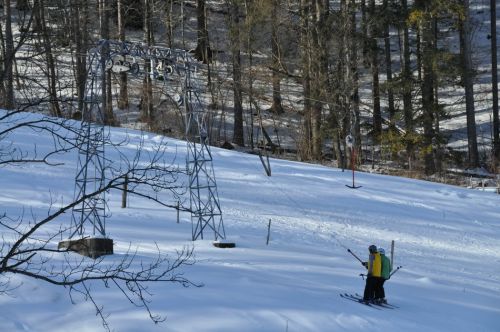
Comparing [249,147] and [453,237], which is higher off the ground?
[249,147]

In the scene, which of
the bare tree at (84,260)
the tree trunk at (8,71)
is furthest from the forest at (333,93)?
the tree trunk at (8,71)

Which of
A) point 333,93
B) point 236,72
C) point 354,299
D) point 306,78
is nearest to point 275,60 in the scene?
point 236,72

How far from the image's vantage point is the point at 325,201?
953 inches

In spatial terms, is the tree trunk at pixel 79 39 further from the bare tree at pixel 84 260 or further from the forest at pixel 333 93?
the forest at pixel 333 93

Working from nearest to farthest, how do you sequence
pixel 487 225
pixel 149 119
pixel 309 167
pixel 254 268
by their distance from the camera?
pixel 254 268, pixel 487 225, pixel 309 167, pixel 149 119

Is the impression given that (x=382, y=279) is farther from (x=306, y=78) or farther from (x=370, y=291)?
(x=306, y=78)

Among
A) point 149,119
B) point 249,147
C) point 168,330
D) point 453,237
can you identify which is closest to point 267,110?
point 249,147

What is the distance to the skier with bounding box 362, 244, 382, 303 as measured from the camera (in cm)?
1364

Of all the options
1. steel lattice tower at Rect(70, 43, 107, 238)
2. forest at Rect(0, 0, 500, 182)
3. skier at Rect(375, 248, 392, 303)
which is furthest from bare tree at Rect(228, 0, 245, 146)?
skier at Rect(375, 248, 392, 303)

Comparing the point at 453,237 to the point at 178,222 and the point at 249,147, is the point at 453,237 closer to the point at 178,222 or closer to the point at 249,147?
the point at 178,222

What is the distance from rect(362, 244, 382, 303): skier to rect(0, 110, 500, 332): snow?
442mm

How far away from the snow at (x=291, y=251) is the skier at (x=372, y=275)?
17.4 inches

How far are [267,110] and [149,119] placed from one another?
971 cm

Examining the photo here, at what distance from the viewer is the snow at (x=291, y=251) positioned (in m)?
11.3
